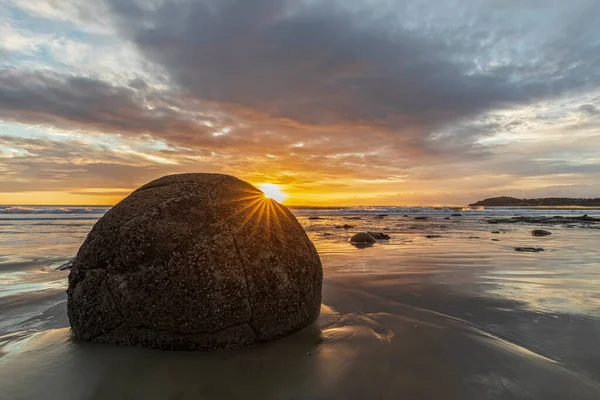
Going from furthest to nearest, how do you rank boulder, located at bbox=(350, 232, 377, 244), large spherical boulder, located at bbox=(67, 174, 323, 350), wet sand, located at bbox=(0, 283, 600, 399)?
boulder, located at bbox=(350, 232, 377, 244)
large spherical boulder, located at bbox=(67, 174, 323, 350)
wet sand, located at bbox=(0, 283, 600, 399)

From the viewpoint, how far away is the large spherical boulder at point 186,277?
9.84 feet

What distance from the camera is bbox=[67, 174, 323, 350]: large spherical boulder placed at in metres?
3.00

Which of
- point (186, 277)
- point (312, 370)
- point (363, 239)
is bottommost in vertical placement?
point (312, 370)

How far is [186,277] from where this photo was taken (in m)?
2.99

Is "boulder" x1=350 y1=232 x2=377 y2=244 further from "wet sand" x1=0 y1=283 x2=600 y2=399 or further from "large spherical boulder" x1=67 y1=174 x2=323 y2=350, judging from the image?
"large spherical boulder" x1=67 y1=174 x2=323 y2=350

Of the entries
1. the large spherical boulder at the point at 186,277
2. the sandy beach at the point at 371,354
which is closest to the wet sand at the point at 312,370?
the sandy beach at the point at 371,354

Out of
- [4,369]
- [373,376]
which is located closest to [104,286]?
[4,369]

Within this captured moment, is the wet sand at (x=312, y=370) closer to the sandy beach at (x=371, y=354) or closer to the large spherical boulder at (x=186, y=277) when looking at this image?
the sandy beach at (x=371, y=354)

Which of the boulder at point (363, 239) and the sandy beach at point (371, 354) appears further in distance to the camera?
the boulder at point (363, 239)

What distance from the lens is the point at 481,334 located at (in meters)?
3.41

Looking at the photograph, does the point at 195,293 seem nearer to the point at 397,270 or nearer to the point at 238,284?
the point at 238,284

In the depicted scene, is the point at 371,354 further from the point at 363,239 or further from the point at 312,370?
the point at 363,239

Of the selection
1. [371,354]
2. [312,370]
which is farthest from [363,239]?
[312,370]

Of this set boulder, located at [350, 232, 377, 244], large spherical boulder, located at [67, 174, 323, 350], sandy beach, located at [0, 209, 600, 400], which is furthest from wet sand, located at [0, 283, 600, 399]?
boulder, located at [350, 232, 377, 244]
